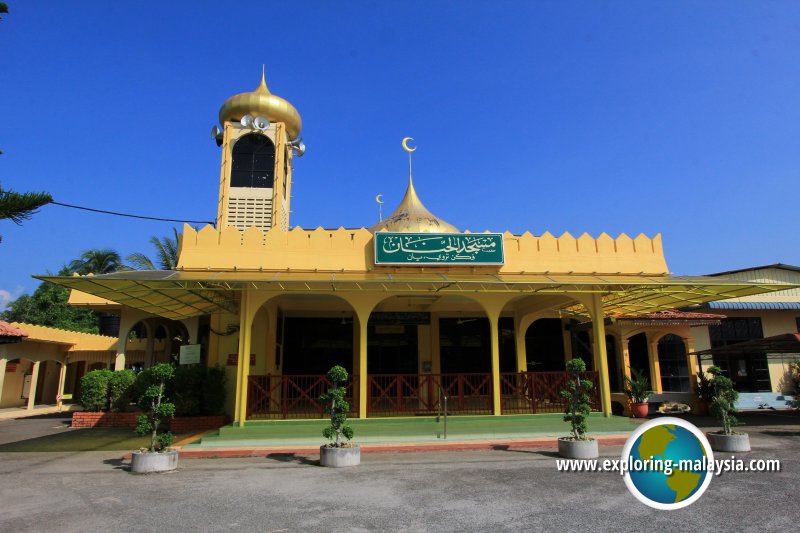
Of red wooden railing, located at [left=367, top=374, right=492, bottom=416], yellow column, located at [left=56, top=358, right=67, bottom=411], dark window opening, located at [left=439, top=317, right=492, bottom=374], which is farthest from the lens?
yellow column, located at [left=56, top=358, right=67, bottom=411]

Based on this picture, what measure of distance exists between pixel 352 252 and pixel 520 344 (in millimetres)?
5999

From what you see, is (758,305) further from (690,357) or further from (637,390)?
(637,390)

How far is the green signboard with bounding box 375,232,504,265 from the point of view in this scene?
11633 millimetres

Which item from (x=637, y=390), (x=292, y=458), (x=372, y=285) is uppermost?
(x=372, y=285)

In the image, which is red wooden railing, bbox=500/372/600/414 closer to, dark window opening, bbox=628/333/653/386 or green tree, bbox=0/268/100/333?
dark window opening, bbox=628/333/653/386

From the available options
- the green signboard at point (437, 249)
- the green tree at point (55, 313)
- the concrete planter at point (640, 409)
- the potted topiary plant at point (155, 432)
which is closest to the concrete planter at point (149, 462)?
the potted topiary plant at point (155, 432)

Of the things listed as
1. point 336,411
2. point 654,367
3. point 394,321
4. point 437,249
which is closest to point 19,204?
point 336,411

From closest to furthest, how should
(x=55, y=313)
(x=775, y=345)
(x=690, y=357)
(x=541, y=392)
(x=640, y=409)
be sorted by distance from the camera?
(x=541, y=392)
(x=775, y=345)
(x=640, y=409)
(x=690, y=357)
(x=55, y=313)

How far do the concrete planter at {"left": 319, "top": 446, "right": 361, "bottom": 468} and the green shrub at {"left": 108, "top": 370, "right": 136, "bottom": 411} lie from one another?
8594 mm

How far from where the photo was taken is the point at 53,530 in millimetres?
5113

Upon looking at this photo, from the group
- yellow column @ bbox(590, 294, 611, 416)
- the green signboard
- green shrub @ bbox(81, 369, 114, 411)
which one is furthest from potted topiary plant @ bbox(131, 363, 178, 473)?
yellow column @ bbox(590, 294, 611, 416)

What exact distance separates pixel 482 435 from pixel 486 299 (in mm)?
3158

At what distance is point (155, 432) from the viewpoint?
8.37 meters

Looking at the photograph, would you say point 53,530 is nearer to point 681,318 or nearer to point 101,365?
point 681,318
